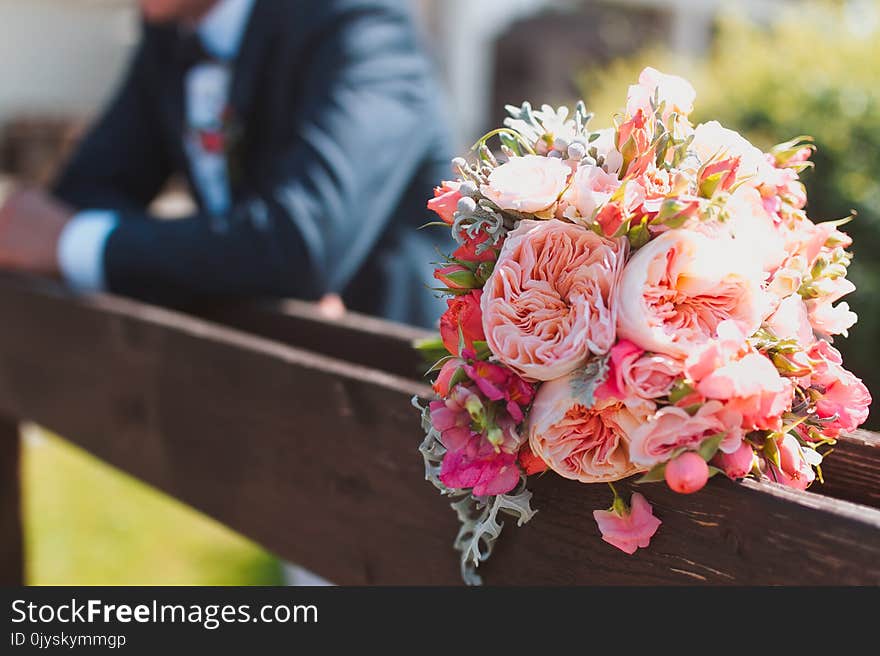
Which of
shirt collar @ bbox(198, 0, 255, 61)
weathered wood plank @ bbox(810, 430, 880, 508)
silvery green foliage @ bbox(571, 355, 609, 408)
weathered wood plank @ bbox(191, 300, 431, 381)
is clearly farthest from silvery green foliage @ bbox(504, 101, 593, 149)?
shirt collar @ bbox(198, 0, 255, 61)

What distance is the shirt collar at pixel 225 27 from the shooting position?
2398mm

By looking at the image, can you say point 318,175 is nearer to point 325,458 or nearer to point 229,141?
point 229,141

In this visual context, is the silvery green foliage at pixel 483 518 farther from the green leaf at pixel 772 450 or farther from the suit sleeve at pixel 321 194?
the suit sleeve at pixel 321 194

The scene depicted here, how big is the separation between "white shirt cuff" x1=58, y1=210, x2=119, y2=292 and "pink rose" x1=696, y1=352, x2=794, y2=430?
1720 millimetres

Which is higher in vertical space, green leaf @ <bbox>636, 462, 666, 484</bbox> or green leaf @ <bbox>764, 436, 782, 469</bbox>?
green leaf @ <bbox>764, 436, 782, 469</bbox>

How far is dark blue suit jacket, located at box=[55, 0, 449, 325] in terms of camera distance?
78.5 inches

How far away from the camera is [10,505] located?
265 cm

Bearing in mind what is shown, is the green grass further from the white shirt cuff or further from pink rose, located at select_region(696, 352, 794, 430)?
pink rose, located at select_region(696, 352, 794, 430)

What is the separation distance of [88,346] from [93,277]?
23 cm

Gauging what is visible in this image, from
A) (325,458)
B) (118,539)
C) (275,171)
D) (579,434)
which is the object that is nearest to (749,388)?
(579,434)

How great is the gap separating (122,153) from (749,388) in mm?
2434

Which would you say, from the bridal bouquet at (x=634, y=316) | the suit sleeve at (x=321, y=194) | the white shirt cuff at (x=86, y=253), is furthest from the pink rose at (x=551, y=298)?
the white shirt cuff at (x=86, y=253)

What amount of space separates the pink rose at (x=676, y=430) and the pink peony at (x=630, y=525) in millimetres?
124

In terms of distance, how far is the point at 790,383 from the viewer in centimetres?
88
